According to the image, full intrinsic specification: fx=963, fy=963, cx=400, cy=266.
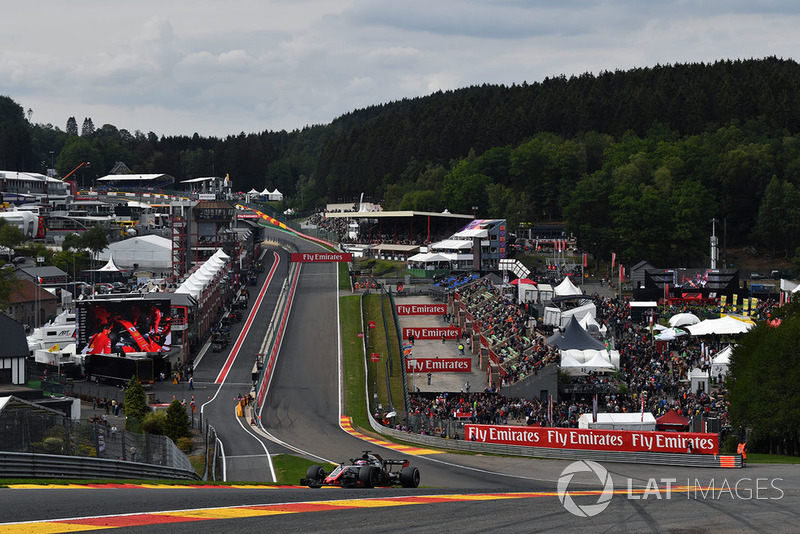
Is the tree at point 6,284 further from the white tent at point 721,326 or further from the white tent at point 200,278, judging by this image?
the white tent at point 721,326

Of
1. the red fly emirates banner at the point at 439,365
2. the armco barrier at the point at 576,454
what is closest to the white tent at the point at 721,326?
the red fly emirates banner at the point at 439,365

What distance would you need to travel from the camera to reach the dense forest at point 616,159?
105 metres

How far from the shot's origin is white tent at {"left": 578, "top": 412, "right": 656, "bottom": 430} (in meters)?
39.1

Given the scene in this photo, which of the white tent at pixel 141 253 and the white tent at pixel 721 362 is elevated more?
the white tent at pixel 141 253

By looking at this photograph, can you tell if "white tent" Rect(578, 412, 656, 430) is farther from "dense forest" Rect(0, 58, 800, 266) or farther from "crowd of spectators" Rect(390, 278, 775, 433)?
"dense forest" Rect(0, 58, 800, 266)

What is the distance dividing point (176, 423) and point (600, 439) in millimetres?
16614

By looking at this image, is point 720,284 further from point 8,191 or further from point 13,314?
point 8,191

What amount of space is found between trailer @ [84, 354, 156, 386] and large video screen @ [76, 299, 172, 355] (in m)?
1.44

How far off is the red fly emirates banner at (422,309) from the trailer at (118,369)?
81.6 feet

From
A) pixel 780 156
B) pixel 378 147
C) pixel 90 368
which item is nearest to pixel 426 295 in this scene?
pixel 90 368

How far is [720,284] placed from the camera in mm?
74438

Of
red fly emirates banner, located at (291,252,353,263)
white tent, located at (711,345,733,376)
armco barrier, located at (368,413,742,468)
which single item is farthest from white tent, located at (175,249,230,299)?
white tent, located at (711,345,733,376)

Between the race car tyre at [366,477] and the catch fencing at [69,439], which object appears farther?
the race car tyre at [366,477]

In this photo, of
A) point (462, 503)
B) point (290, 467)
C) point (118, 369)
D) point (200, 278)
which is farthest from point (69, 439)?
point (200, 278)
